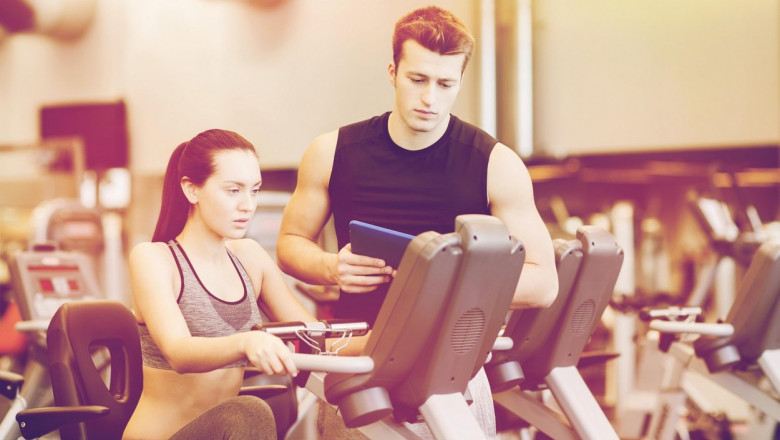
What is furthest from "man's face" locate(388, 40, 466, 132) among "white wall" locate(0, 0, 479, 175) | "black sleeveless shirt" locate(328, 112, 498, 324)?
"white wall" locate(0, 0, 479, 175)

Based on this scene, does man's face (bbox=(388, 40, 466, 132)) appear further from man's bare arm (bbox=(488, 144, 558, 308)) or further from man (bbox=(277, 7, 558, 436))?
man's bare arm (bbox=(488, 144, 558, 308))

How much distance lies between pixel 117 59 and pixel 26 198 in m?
2.54

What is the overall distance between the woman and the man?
20 centimetres

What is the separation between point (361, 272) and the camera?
1.92 meters

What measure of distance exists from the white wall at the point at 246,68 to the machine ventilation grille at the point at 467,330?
242 centimetres

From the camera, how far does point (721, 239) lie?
470cm

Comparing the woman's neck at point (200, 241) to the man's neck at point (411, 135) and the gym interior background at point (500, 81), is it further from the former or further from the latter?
the gym interior background at point (500, 81)

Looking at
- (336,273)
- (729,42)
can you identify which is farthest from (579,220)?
(336,273)

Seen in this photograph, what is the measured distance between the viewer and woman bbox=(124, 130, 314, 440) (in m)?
1.96

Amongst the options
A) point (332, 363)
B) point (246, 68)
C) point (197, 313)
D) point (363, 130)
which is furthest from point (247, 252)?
point (246, 68)

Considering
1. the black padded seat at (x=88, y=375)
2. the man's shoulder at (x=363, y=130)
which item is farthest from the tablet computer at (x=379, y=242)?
the black padded seat at (x=88, y=375)

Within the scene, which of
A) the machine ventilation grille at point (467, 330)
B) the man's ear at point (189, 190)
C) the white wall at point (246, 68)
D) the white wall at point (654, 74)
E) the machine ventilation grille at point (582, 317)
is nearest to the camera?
the machine ventilation grille at point (467, 330)

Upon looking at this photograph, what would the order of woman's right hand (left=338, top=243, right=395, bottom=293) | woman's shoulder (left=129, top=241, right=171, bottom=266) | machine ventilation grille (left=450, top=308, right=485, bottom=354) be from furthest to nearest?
woman's shoulder (left=129, top=241, right=171, bottom=266) → woman's right hand (left=338, top=243, right=395, bottom=293) → machine ventilation grille (left=450, top=308, right=485, bottom=354)

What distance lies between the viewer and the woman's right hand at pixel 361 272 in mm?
1901
